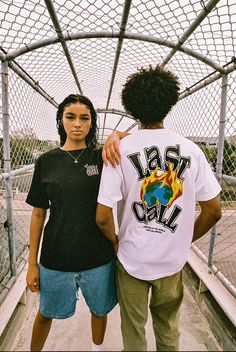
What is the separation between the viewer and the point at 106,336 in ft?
6.98

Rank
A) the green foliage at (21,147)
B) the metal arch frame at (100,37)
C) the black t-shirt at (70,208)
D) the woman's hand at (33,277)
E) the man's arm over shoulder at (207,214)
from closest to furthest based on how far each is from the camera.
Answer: the man's arm over shoulder at (207,214) → the black t-shirt at (70,208) → the woman's hand at (33,277) → the metal arch frame at (100,37) → the green foliage at (21,147)

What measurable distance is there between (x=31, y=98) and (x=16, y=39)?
1.58m

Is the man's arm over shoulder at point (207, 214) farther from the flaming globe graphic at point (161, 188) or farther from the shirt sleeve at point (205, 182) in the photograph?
the flaming globe graphic at point (161, 188)

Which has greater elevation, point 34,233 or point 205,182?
point 205,182

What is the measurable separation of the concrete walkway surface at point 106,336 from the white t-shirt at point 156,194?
90 cm

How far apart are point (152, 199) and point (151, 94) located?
52 cm

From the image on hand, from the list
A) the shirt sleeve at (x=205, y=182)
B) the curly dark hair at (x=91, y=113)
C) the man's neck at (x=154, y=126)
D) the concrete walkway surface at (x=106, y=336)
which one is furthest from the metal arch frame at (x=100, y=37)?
the concrete walkway surface at (x=106, y=336)

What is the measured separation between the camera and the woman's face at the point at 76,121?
5.36ft

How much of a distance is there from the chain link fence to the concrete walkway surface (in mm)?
401

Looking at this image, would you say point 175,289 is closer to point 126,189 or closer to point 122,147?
point 126,189

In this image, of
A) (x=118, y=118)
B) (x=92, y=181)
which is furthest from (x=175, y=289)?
(x=118, y=118)

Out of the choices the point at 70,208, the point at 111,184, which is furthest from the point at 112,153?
the point at 70,208

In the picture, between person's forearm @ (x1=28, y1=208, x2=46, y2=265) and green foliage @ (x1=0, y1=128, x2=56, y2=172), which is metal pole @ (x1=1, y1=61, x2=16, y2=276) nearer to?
green foliage @ (x1=0, y1=128, x2=56, y2=172)

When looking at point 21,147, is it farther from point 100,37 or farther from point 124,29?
point 124,29
